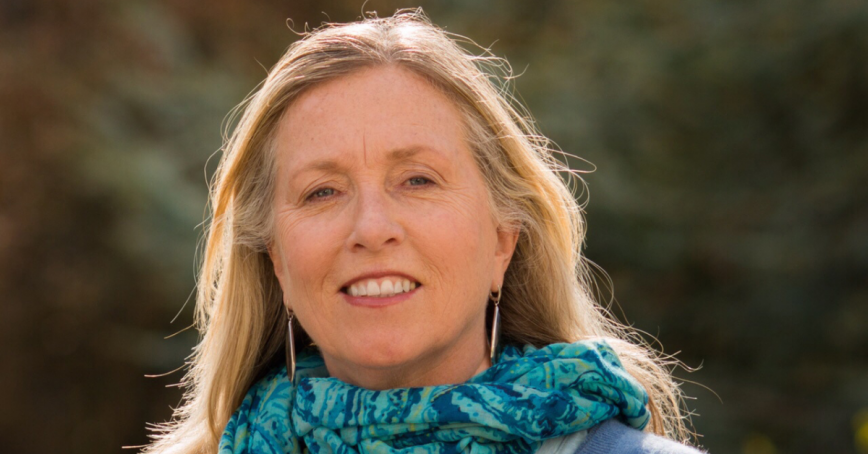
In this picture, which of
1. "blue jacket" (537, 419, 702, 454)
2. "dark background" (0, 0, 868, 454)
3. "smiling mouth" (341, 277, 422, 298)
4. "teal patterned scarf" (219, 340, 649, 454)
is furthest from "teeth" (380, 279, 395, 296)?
"dark background" (0, 0, 868, 454)

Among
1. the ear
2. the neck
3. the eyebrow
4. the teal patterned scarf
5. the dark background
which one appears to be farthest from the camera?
the dark background

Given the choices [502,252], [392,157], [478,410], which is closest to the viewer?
[478,410]

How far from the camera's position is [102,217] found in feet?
16.5

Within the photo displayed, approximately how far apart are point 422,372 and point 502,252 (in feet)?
1.21

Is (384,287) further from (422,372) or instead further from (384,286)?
(422,372)

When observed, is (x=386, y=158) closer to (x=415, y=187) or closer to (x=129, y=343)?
(x=415, y=187)

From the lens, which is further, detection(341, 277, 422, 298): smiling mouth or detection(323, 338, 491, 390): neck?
detection(323, 338, 491, 390): neck

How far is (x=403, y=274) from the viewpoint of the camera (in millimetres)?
1943

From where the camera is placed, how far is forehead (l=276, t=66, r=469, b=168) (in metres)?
1.99

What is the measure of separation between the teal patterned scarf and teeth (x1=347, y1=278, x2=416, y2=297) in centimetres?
23

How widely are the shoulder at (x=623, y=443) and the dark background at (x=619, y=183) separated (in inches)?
124

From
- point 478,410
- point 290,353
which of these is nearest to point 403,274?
point 478,410

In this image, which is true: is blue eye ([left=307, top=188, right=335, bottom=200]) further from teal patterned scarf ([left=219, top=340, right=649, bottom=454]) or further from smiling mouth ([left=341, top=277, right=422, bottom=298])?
teal patterned scarf ([left=219, top=340, right=649, bottom=454])

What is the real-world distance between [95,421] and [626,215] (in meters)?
3.49
